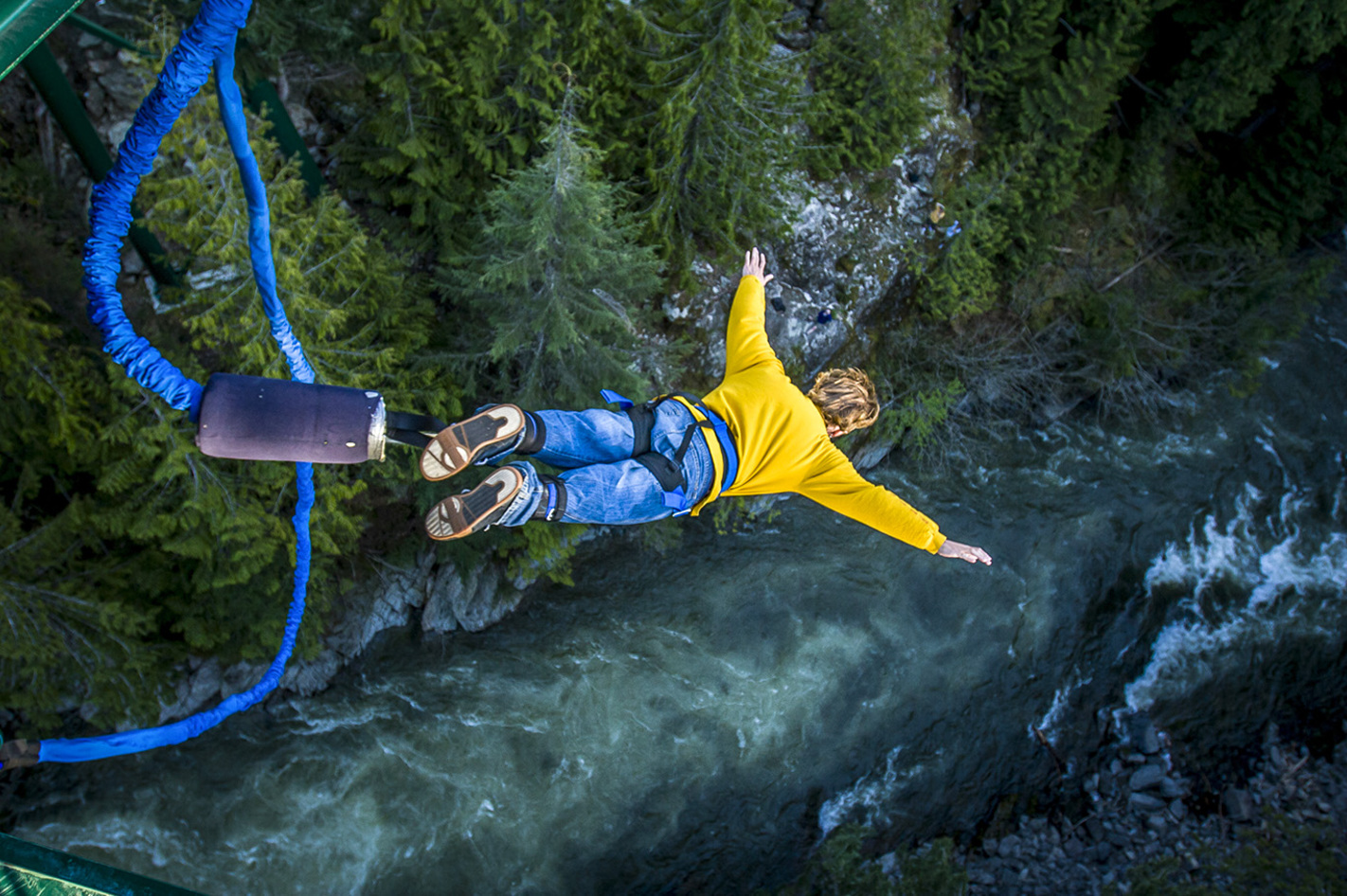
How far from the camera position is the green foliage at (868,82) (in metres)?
8.08

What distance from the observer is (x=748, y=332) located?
4395 millimetres

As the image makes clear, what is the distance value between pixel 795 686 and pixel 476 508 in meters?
6.87

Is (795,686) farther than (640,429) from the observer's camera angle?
Yes

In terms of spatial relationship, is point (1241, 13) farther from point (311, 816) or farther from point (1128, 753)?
point (311, 816)

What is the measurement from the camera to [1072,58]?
367 inches

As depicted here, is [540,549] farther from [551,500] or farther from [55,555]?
[55,555]

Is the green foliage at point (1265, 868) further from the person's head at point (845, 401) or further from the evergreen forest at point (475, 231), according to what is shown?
the person's head at point (845, 401)

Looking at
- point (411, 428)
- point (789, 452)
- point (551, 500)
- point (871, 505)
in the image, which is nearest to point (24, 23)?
point (411, 428)

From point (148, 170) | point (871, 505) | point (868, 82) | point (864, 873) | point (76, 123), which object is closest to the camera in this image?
point (148, 170)

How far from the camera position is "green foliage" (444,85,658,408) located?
5.95 meters

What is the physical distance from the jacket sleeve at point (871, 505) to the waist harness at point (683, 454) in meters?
0.56

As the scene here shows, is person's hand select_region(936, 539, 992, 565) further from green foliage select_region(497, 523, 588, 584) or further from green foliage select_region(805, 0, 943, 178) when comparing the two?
green foliage select_region(805, 0, 943, 178)

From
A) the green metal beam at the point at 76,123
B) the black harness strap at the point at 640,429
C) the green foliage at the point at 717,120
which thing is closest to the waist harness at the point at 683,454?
the black harness strap at the point at 640,429

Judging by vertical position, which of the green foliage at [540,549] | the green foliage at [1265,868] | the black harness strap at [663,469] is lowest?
the green foliage at [1265,868]
